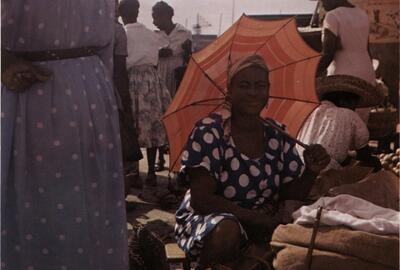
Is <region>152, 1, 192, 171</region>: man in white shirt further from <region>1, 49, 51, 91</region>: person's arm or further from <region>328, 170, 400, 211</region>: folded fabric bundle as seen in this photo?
<region>1, 49, 51, 91</region>: person's arm

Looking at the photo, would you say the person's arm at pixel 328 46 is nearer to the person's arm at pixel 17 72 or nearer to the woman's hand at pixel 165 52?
the woman's hand at pixel 165 52

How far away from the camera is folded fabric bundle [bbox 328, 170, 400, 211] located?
3.08m

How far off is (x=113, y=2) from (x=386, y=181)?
5.61ft

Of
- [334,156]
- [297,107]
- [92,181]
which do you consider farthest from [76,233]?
[334,156]

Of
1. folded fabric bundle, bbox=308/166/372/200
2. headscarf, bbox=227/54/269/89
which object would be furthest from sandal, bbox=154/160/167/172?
headscarf, bbox=227/54/269/89

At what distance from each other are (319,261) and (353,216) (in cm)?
25

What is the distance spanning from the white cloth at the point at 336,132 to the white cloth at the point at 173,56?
2.93 meters

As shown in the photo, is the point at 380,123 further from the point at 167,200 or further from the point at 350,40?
the point at 167,200

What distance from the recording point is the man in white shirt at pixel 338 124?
4.53m

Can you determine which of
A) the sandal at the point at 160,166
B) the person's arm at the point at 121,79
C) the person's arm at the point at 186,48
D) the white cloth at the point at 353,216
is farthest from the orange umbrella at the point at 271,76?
the person's arm at the point at 186,48

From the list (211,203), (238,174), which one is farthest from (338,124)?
(211,203)

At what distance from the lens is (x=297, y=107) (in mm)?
3414

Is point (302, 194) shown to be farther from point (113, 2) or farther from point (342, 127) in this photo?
point (342, 127)

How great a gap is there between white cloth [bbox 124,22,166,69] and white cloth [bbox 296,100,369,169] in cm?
198
